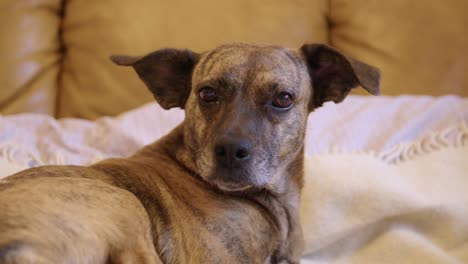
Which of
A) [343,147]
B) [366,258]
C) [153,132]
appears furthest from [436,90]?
[153,132]

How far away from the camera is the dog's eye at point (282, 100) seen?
1562mm

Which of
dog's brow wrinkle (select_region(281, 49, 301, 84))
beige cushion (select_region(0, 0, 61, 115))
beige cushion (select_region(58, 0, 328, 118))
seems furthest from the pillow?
beige cushion (select_region(0, 0, 61, 115))

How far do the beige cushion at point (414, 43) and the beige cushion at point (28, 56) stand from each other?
5.54ft

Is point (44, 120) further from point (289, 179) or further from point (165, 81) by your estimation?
point (289, 179)

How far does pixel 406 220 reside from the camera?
1.94m

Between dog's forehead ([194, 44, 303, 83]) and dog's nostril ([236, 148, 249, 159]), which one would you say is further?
dog's forehead ([194, 44, 303, 83])

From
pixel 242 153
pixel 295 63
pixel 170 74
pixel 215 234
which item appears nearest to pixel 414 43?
pixel 295 63

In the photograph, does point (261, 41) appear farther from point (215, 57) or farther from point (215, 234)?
point (215, 234)

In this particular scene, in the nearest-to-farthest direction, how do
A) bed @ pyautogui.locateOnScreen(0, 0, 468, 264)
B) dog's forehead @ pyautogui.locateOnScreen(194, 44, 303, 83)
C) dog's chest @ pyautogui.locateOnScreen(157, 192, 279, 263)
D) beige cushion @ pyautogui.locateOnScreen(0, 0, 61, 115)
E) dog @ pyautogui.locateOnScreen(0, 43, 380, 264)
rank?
dog @ pyautogui.locateOnScreen(0, 43, 380, 264) → dog's chest @ pyautogui.locateOnScreen(157, 192, 279, 263) → dog's forehead @ pyautogui.locateOnScreen(194, 44, 303, 83) → bed @ pyautogui.locateOnScreen(0, 0, 468, 264) → beige cushion @ pyautogui.locateOnScreen(0, 0, 61, 115)

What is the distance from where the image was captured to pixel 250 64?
1.57 m

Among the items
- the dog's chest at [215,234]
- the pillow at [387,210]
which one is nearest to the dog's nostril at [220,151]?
the dog's chest at [215,234]

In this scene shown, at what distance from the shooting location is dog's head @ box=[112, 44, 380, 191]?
144 cm

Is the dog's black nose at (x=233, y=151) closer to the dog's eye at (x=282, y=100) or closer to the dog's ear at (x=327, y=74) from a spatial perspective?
the dog's eye at (x=282, y=100)

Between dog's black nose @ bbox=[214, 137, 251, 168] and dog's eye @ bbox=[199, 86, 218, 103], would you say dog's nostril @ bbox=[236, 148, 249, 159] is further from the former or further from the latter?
dog's eye @ bbox=[199, 86, 218, 103]
